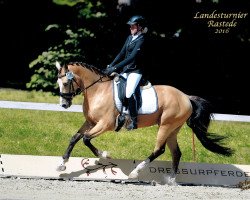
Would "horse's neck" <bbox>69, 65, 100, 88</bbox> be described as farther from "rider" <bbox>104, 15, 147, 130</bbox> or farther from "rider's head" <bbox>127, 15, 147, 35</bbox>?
"rider's head" <bbox>127, 15, 147, 35</bbox>

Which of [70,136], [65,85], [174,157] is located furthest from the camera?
[70,136]

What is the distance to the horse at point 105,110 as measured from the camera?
10227 millimetres

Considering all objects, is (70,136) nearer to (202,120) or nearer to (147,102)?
(147,102)

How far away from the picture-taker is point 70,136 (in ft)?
43.2

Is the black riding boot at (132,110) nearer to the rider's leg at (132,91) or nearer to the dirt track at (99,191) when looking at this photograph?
the rider's leg at (132,91)

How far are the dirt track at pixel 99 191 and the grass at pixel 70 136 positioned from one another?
2.34 meters

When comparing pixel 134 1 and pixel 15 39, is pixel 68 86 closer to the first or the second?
pixel 134 1

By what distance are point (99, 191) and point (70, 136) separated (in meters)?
3.91

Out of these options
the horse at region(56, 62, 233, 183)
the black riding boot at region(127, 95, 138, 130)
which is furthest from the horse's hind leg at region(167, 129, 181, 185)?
the black riding boot at region(127, 95, 138, 130)

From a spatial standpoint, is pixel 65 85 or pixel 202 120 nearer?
pixel 65 85

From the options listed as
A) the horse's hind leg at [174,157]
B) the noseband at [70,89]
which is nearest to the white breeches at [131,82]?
the noseband at [70,89]

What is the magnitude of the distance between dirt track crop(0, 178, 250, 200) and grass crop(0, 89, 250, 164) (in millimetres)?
2336

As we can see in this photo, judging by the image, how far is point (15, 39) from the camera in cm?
2319

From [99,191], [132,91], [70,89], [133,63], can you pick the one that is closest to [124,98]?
[132,91]
